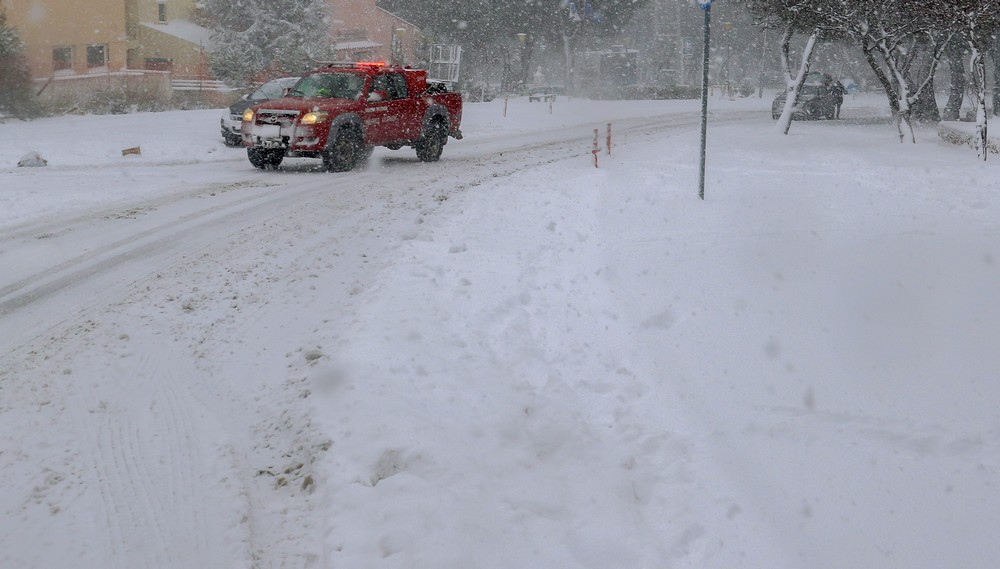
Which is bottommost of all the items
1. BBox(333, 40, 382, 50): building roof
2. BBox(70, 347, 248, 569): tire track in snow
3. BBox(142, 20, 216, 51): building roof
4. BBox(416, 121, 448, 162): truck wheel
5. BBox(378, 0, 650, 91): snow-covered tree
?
BBox(70, 347, 248, 569): tire track in snow

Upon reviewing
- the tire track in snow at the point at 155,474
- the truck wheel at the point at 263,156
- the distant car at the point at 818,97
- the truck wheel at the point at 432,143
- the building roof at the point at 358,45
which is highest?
the building roof at the point at 358,45

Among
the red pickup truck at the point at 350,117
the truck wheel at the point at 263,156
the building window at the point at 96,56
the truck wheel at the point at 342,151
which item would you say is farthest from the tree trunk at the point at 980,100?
the building window at the point at 96,56

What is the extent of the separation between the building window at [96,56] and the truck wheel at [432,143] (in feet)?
97.9

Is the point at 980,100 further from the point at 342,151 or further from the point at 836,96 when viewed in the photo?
the point at 836,96

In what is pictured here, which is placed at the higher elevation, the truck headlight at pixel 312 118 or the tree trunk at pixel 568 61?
the tree trunk at pixel 568 61

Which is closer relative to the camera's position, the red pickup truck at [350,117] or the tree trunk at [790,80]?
the red pickup truck at [350,117]

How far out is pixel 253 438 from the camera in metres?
4.71

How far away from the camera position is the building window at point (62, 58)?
1622 inches

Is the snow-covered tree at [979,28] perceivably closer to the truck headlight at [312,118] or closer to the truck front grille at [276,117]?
the truck headlight at [312,118]

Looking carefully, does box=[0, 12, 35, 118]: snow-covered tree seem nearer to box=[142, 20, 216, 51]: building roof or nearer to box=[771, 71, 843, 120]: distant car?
box=[142, 20, 216, 51]: building roof

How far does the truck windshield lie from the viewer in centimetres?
1566

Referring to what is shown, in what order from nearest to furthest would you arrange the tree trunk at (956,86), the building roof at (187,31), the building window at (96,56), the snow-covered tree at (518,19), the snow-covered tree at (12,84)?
the snow-covered tree at (12,84) < the tree trunk at (956,86) < the building window at (96,56) < the building roof at (187,31) < the snow-covered tree at (518,19)

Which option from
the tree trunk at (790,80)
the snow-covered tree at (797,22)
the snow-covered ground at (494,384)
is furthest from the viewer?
the tree trunk at (790,80)

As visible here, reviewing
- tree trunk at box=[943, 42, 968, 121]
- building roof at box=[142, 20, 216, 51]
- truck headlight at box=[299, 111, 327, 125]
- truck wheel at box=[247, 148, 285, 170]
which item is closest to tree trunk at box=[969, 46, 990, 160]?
tree trunk at box=[943, 42, 968, 121]
